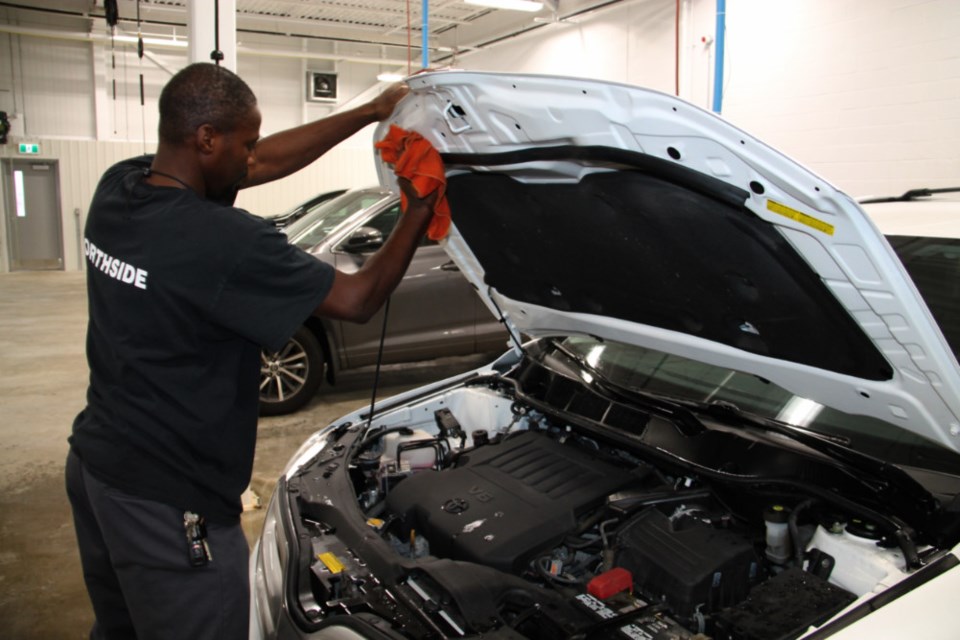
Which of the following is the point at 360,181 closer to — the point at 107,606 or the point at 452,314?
the point at 452,314

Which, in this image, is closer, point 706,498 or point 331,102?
point 706,498

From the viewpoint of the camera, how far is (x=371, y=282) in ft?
5.93

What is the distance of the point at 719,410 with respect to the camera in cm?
227

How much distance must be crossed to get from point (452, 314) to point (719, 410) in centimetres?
371

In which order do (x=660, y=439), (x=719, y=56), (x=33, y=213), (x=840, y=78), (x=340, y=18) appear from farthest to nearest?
(x=33, y=213) < (x=340, y=18) < (x=719, y=56) < (x=840, y=78) < (x=660, y=439)

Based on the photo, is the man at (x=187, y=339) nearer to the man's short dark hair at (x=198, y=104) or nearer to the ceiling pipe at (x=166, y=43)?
the man's short dark hair at (x=198, y=104)

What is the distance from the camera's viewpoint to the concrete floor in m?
3.25

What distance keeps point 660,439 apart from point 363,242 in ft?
11.8

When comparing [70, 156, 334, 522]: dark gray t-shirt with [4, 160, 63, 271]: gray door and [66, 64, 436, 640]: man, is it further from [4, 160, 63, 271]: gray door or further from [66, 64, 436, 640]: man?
[4, 160, 63, 271]: gray door

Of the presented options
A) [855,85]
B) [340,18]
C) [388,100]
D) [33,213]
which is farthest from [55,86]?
[388,100]

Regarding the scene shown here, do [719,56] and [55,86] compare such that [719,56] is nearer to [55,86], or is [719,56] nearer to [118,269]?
[118,269]

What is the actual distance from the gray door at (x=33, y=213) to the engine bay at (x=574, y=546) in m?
13.8

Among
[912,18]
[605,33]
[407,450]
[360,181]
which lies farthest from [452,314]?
[360,181]

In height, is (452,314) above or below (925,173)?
below
